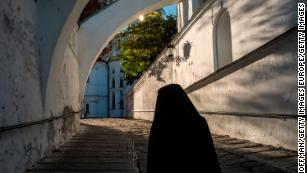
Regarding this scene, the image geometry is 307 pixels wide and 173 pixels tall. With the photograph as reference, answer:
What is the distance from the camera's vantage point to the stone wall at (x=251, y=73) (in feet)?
21.9

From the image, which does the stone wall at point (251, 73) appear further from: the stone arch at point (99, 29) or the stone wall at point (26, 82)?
the stone wall at point (26, 82)

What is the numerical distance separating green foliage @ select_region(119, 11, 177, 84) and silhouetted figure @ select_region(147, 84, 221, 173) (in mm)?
21188

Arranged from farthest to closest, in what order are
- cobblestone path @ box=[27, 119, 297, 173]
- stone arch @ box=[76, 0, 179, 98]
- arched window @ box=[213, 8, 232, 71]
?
stone arch @ box=[76, 0, 179, 98]
arched window @ box=[213, 8, 232, 71]
cobblestone path @ box=[27, 119, 297, 173]

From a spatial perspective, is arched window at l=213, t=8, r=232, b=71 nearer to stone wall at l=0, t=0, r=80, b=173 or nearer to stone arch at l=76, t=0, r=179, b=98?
stone arch at l=76, t=0, r=179, b=98

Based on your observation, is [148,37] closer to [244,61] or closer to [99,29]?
[99,29]

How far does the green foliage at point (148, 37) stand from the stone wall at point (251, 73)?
35.7 ft

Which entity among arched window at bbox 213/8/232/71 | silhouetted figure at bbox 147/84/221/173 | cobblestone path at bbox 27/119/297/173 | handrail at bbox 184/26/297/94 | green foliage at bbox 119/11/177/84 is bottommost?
cobblestone path at bbox 27/119/297/173

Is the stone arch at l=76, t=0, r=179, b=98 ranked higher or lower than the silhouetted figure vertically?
higher

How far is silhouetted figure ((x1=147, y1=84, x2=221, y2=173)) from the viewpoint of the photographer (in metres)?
3.12

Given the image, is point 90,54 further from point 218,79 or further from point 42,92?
point 42,92

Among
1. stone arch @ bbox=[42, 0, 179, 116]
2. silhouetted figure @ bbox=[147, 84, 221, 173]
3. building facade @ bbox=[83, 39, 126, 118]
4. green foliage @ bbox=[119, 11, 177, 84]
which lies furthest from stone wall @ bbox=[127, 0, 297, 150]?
building facade @ bbox=[83, 39, 126, 118]

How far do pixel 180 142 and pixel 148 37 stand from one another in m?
21.5

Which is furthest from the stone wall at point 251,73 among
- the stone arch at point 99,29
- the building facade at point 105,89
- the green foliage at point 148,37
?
the building facade at point 105,89

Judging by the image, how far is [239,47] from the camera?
366 inches
